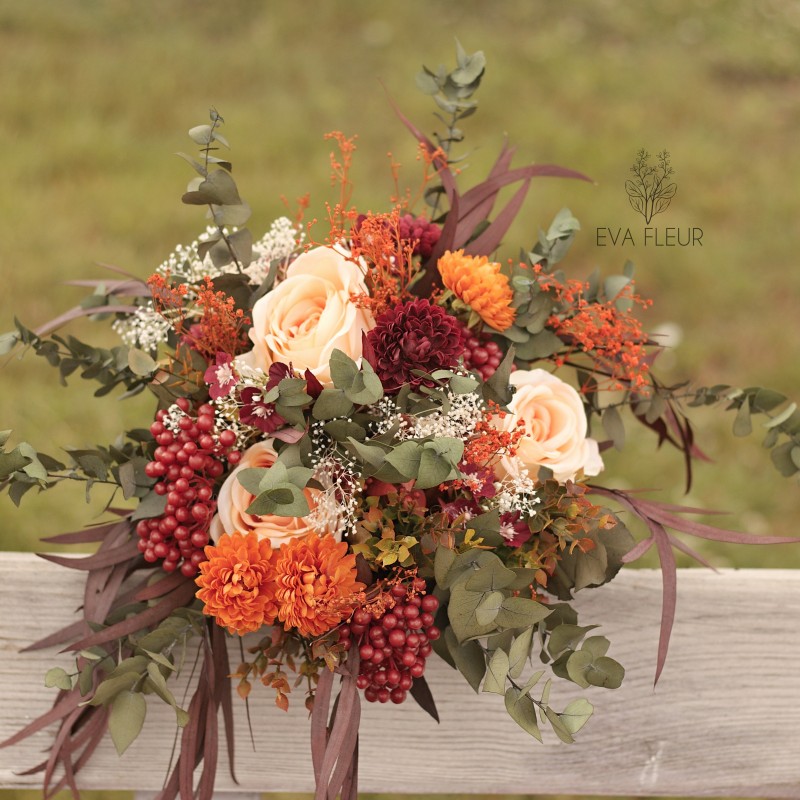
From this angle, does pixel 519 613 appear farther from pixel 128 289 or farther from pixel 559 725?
pixel 128 289

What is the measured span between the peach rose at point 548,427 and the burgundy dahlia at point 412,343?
0.34 feet

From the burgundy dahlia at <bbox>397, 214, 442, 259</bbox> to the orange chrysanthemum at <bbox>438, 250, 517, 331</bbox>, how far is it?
0.19 feet

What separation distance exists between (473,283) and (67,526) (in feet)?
4.78

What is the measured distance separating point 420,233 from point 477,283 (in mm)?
108

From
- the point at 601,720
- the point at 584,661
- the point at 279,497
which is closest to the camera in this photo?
the point at 279,497

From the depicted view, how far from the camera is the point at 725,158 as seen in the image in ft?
10.8

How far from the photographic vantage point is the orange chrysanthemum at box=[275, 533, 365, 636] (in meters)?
0.83

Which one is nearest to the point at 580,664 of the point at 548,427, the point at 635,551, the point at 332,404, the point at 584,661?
the point at 584,661

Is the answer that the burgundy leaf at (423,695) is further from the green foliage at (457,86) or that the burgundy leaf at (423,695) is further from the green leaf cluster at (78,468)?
the green foliage at (457,86)

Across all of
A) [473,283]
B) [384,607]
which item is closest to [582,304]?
[473,283]

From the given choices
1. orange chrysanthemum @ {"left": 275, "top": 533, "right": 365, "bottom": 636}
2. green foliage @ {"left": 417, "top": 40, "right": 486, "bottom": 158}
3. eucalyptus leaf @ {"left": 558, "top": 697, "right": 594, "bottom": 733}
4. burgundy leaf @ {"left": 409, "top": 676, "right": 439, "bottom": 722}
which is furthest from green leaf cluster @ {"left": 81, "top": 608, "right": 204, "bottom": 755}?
green foliage @ {"left": 417, "top": 40, "right": 486, "bottom": 158}

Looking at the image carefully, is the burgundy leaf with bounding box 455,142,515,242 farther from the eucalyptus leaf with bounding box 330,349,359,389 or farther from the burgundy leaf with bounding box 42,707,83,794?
the burgundy leaf with bounding box 42,707,83,794

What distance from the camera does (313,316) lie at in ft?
2.97

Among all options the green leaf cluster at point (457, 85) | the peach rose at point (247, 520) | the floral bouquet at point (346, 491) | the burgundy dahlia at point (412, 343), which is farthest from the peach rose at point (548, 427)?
the green leaf cluster at point (457, 85)
